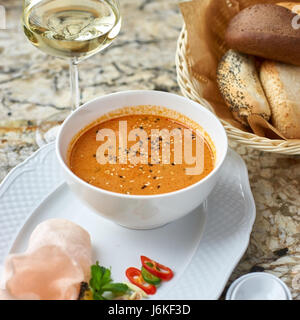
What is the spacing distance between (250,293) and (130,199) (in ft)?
1.29

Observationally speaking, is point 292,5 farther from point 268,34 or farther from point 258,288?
point 258,288

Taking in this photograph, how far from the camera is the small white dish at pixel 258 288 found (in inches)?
51.6

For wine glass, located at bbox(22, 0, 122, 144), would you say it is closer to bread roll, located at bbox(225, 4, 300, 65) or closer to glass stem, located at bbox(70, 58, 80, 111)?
glass stem, located at bbox(70, 58, 80, 111)

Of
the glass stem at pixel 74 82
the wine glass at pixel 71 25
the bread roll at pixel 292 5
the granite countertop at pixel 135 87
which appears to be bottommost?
the granite countertop at pixel 135 87

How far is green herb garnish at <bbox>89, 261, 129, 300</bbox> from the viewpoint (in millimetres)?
1285

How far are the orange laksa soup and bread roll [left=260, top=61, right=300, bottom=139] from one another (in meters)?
0.33

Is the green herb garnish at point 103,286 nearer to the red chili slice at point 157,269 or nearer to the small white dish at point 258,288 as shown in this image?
the red chili slice at point 157,269

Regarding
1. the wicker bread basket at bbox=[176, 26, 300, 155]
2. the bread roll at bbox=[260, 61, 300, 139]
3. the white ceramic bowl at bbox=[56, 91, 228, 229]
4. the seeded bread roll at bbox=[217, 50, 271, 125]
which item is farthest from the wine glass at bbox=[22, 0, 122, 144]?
the bread roll at bbox=[260, 61, 300, 139]

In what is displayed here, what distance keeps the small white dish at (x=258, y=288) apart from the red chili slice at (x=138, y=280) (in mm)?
197

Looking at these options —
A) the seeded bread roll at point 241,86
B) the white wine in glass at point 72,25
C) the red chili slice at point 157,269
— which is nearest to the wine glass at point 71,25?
the white wine in glass at point 72,25

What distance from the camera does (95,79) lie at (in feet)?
7.30

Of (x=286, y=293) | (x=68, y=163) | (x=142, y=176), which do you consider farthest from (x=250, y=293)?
(x=68, y=163)

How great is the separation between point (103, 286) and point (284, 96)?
0.91 metres

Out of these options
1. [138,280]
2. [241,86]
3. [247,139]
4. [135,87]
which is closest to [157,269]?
[138,280]
